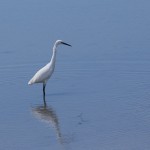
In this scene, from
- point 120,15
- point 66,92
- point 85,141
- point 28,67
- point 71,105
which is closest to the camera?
point 85,141

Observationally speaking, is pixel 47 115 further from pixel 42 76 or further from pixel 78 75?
pixel 78 75

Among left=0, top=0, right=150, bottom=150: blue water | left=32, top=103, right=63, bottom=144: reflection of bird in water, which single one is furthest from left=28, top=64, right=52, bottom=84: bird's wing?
left=32, top=103, right=63, bottom=144: reflection of bird in water

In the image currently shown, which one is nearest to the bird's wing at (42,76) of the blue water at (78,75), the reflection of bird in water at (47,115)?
the blue water at (78,75)

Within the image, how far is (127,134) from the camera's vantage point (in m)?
10.8

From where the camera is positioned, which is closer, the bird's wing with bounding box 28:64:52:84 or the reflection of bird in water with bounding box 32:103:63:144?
the reflection of bird in water with bounding box 32:103:63:144

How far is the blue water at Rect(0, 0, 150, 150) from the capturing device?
1098 centimetres

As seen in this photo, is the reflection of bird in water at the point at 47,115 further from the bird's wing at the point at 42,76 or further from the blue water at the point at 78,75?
the bird's wing at the point at 42,76

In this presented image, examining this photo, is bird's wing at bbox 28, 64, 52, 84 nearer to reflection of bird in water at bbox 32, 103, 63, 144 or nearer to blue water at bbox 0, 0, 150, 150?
blue water at bbox 0, 0, 150, 150

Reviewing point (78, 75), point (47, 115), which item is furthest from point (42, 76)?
point (78, 75)

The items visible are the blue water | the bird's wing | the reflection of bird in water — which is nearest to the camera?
the blue water

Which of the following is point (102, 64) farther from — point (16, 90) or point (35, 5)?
point (35, 5)

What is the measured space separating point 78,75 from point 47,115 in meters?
2.82

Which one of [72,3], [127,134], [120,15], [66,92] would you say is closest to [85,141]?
[127,134]

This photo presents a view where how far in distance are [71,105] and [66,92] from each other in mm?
983
